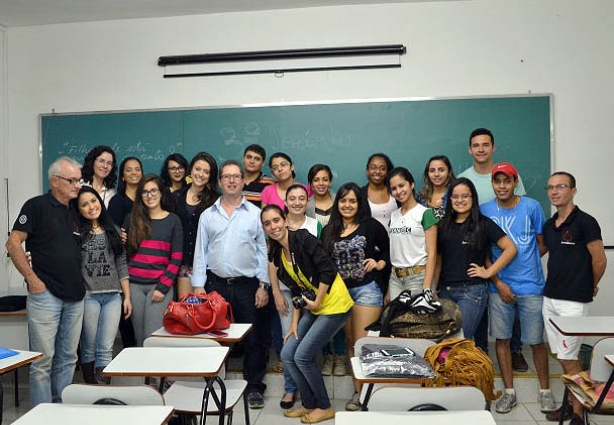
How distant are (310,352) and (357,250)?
2.24ft

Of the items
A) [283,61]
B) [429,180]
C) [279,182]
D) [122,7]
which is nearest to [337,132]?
[283,61]

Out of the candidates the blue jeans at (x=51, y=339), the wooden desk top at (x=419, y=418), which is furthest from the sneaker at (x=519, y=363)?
the blue jeans at (x=51, y=339)

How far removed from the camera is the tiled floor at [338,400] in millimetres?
3258

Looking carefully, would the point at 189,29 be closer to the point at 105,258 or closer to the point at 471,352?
the point at 105,258

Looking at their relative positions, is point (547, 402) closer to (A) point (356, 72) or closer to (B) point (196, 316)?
(B) point (196, 316)

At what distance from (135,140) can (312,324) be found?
2.52 metres

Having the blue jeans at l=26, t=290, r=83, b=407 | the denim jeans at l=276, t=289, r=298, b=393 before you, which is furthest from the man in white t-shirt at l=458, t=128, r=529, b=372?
the blue jeans at l=26, t=290, r=83, b=407

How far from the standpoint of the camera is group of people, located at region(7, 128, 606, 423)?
10.0 ft

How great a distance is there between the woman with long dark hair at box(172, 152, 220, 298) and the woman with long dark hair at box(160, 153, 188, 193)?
343 millimetres

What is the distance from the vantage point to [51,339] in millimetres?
3006

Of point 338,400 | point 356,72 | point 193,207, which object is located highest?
point 356,72

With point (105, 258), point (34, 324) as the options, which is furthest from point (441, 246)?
point (34, 324)

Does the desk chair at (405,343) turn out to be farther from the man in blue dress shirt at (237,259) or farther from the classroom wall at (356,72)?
the classroom wall at (356,72)

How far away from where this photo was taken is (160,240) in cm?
343
